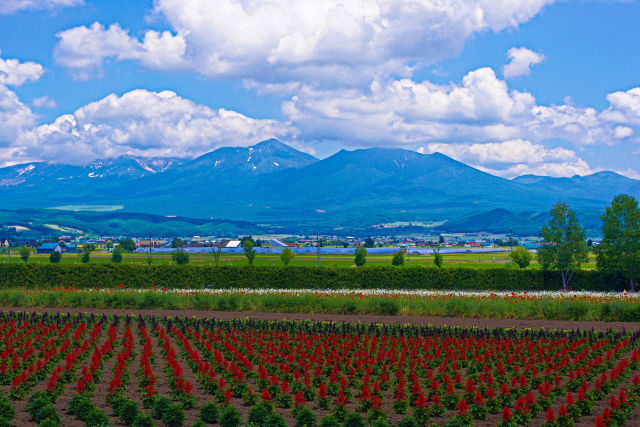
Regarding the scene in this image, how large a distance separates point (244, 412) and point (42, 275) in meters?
32.2

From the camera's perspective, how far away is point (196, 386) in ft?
52.0

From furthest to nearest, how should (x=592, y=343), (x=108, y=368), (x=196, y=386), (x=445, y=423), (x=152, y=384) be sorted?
(x=592, y=343), (x=108, y=368), (x=196, y=386), (x=152, y=384), (x=445, y=423)

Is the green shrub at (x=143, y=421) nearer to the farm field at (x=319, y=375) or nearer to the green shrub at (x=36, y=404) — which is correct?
the farm field at (x=319, y=375)

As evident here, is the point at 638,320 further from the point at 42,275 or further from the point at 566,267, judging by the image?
the point at 42,275

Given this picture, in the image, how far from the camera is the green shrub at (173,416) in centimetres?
1238

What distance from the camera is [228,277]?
139 ft

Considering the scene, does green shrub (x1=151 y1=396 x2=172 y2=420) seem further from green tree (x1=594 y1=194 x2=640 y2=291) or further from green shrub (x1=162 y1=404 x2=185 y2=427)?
green tree (x1=594 y1=194 x2=640 y2=291)

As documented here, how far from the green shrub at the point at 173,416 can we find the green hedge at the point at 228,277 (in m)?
29.4

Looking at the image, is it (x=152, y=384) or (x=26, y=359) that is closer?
(x=152, y=384)

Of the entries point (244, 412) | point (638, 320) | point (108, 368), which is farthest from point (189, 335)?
point (638, 320)

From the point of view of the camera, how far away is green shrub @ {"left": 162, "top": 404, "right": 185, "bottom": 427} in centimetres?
1238

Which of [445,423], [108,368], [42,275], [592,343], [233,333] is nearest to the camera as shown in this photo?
[445,423]

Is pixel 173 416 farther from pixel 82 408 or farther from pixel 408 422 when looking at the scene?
pixel 408 422

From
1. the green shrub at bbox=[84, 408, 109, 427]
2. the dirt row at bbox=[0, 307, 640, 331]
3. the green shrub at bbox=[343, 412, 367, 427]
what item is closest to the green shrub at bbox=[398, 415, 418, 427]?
the green shrub at bbox=[343, 412, 367, 427]
